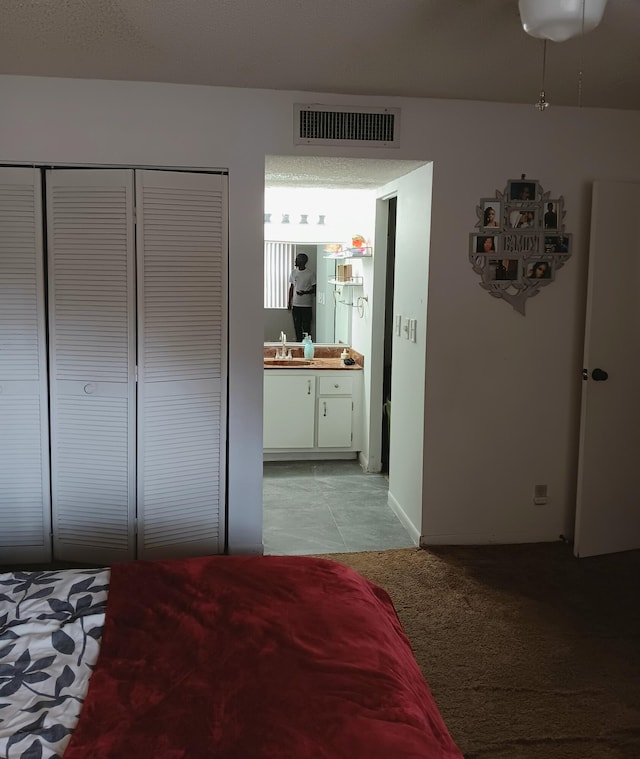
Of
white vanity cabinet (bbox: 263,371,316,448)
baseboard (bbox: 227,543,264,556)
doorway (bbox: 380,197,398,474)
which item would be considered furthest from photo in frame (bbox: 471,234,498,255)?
white vanity cabinet (bbox: 263,371,316,448)

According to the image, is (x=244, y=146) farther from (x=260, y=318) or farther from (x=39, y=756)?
(x=39, y=756)

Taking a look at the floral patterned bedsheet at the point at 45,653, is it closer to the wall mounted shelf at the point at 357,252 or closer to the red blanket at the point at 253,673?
the red blanket at the point at 253,673

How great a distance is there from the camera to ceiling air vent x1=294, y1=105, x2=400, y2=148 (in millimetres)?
3609

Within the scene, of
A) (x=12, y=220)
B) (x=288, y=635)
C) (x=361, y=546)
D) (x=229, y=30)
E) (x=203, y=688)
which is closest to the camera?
(x=203, y=688)

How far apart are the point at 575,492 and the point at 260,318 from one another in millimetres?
2008

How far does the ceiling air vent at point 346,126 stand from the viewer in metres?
3.61

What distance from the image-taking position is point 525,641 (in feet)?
9.77

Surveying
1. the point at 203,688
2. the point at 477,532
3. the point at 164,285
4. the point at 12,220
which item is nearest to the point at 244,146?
the point at 164,285

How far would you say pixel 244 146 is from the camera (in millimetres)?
3602

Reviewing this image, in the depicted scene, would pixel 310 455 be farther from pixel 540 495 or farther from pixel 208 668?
pixel 208 668

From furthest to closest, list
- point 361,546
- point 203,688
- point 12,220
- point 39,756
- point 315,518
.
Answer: point 315,518, point 361,546, point 12,220, point 203,688, point 39,756

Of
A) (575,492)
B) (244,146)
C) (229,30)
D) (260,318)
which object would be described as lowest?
(575,492)

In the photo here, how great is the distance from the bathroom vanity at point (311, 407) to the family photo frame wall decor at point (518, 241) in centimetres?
195

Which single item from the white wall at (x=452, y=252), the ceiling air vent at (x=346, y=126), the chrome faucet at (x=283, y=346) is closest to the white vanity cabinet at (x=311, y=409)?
the chrome faucet at (x=283, y=346)
